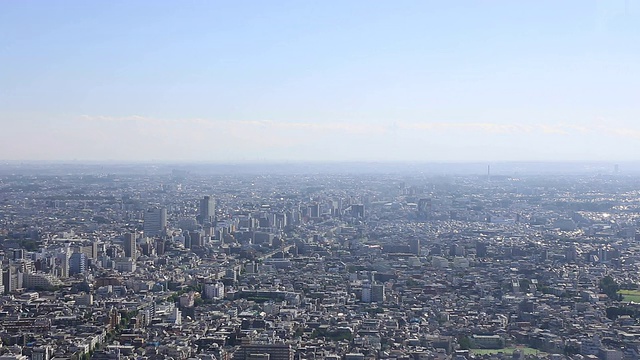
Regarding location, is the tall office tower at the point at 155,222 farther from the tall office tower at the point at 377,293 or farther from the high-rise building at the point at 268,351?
the high-rise building at the point at 268,351

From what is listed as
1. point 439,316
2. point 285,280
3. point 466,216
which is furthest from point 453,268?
point 466,216

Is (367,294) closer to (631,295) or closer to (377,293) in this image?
(377,293)

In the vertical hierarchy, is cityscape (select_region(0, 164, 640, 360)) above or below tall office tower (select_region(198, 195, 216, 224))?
below

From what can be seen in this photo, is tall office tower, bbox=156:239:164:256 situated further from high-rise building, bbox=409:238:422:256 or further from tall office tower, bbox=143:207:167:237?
high-rise building, bbox=409:238:422:256

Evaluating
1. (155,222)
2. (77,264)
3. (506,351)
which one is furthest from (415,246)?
→ (506,351)

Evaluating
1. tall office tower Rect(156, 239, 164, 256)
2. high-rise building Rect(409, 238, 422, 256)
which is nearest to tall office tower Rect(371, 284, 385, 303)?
high-rise building Rect(409, 238, 422, 256)

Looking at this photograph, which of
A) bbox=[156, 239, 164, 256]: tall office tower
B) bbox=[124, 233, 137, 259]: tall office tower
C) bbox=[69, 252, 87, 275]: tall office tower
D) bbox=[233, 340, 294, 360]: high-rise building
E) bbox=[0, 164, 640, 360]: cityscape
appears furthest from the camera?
bbox=[156, 239, 164, 256]: tall office tower
